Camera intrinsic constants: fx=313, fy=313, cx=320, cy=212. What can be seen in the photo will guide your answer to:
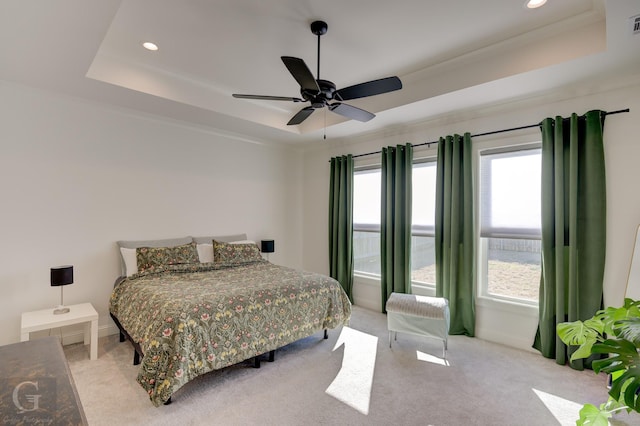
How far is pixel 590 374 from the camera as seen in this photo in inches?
109

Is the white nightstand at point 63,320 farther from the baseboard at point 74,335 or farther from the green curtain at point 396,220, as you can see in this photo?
the green curtain at point 396,220

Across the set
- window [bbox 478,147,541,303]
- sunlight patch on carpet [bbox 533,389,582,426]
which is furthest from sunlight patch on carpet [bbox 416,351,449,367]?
window [bbox 478,147,541,303]

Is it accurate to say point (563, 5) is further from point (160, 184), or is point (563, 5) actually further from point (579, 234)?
point (160, 184)

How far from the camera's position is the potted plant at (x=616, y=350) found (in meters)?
1.16

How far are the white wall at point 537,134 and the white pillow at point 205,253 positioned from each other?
2.25 m

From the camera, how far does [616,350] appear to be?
1.25m

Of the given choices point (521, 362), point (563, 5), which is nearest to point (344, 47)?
point (563, 5)

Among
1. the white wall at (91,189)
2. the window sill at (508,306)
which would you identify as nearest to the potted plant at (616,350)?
the window sill at (508,306)

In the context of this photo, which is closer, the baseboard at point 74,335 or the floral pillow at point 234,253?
the baseboard at point 74,335

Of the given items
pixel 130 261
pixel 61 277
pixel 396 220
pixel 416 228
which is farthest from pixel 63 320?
pixel 416 228

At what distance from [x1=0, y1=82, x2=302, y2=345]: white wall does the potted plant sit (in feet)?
13.9

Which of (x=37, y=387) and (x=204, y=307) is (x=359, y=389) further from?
(x=37, y=387)

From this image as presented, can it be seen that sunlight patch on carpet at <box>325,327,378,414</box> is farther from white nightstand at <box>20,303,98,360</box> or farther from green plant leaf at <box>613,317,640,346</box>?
white nightstand at <box>20,303,98,360</box>

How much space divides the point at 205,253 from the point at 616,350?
3.99 metres
